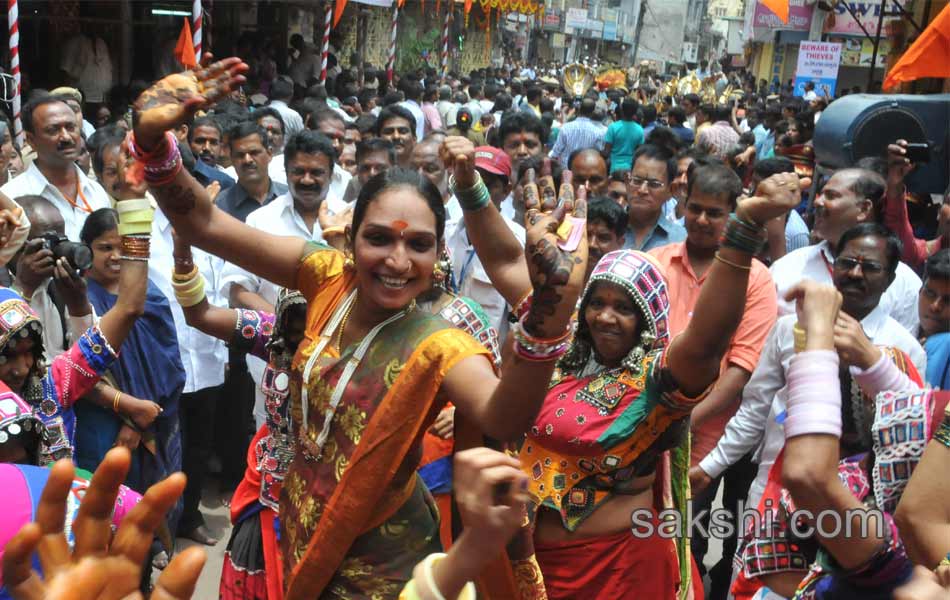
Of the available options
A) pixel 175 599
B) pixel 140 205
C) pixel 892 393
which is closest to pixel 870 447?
pixel 892 393

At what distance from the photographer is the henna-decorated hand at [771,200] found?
6.16 feet

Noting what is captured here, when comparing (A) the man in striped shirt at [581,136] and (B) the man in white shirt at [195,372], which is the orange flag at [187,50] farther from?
(B) the man in white shirt at [195,372]

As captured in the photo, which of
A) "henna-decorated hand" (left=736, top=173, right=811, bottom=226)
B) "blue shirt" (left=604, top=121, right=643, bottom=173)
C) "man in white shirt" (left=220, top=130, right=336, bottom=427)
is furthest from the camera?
"blue shirt" (left=604, top=121, right=643, bottom=173)

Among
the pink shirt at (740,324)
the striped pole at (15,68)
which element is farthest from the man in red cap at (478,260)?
the striped pole at (15,68)

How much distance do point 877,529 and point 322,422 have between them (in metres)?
1.12

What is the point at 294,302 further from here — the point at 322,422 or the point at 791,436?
the point at 791,436

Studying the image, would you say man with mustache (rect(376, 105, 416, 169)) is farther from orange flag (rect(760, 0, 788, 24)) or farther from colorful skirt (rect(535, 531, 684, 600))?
orange flag (rect(760, 0, 788, 24))

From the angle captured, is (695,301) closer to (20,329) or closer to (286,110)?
(20,329)

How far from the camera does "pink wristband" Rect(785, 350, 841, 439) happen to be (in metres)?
1.79

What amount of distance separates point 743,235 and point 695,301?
1.70 m

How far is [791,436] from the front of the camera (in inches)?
71.6

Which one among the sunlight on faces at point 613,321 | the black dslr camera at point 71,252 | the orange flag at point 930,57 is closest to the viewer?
the sunlight on faces at point 613,321

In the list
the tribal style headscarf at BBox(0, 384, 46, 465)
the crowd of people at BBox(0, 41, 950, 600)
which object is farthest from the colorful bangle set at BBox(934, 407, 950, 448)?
the tribal style headscarf at BBox(0, 384, 46, 465)

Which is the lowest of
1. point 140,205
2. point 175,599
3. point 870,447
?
point 870,447
